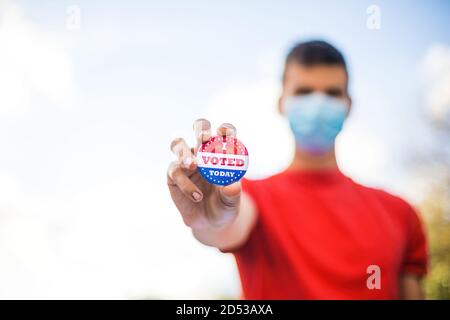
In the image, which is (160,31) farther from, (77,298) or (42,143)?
(77,298)

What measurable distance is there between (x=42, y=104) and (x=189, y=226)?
48 centimetres

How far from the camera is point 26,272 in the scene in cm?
182

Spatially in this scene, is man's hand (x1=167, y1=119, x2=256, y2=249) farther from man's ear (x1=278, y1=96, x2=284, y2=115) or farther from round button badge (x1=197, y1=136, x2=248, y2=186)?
man's ear (x1=278, y1=96, x2=284, y2=115)

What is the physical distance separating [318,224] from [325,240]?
Result: 0.14ft

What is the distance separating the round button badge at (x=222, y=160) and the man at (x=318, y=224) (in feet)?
0.25

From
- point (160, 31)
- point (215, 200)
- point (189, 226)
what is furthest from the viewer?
point (160, 31)

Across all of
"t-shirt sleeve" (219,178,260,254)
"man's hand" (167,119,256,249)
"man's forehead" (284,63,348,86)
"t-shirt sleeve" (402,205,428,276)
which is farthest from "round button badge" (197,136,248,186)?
"t-shirt sleeve" (402,205,428,276)

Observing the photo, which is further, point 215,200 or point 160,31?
point 160,31

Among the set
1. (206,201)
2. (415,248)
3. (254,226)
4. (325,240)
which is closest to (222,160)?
(206,201)

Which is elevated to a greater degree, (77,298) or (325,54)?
(325,54)

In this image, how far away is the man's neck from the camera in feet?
6.01

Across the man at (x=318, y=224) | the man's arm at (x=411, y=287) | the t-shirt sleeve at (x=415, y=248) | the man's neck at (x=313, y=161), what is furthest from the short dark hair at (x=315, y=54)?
the man's arm at (x=411, y=287)

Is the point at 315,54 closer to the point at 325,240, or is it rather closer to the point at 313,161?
the point at 313,161
